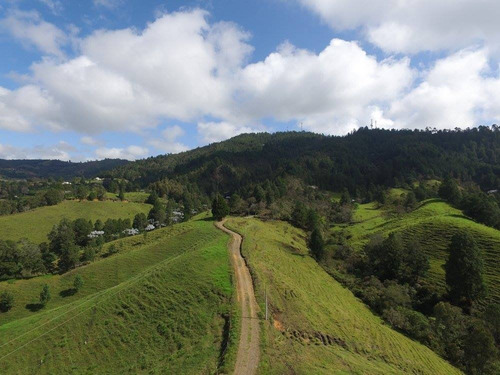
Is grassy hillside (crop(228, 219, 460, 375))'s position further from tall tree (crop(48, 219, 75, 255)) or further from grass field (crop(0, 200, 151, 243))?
grass field (crop(0, 200, 151, 243))

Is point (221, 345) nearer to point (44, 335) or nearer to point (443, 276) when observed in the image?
point (44, 335)

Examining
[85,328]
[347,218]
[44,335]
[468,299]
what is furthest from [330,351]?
[347,218]

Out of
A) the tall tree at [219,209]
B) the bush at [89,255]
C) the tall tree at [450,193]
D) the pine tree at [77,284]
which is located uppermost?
the tall tree at [450,193]

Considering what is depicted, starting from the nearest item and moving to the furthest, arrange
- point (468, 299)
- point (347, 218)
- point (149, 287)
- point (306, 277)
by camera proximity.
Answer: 1. point (149, 287)
2. point (306, 277)
3. point (468, 299)
4. point (347, 218)

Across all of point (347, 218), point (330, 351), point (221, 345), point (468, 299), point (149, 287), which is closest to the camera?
point (221, 345)

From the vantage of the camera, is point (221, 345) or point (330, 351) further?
point (330, 351)

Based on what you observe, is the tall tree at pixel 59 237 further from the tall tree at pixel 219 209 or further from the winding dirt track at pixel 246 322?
the winding dirt track at pixel 246 322

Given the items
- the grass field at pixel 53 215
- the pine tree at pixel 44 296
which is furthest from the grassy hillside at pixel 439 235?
the grass field at pixel 53 215
